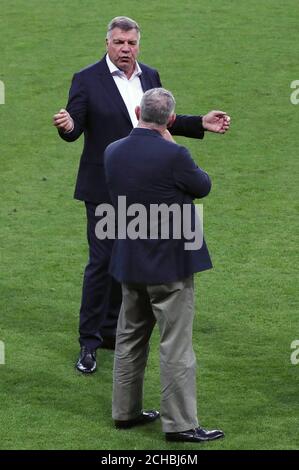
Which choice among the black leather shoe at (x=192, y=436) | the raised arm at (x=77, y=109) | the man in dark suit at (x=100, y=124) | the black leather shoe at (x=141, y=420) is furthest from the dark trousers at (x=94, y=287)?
the black leather shoe at (x=192, y=436)

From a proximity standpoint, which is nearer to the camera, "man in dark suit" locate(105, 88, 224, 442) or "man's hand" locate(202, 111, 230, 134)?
"man in dark suit" locate(105, 88, 224, 442)

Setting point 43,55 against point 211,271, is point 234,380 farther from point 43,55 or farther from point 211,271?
point 43,55

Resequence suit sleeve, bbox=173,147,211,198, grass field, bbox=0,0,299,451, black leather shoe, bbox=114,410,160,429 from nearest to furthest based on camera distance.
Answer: suit sleeve, bbox=173,147,211,198 → black leather shoe, bbox=114,410,160,429 → grass field, bbox=0,0,299,451

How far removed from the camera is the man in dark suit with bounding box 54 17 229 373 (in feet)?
25.0

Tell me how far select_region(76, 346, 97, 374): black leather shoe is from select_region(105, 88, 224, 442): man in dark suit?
104 cm

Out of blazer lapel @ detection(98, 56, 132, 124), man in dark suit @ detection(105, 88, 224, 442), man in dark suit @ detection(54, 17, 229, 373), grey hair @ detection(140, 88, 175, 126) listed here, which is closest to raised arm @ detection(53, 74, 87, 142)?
man in dark suit @ detection(54, 17, 229, 373)

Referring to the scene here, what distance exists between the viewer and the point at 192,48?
15.2m

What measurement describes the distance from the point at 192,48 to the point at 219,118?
800cm

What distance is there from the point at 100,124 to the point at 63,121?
1.55ft

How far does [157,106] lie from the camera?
251 inches

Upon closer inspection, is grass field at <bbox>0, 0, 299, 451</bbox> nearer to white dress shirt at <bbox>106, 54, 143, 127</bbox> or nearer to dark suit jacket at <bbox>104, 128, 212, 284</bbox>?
dark suit jacket at <bbox>104, 128, 212, 284</bbox>

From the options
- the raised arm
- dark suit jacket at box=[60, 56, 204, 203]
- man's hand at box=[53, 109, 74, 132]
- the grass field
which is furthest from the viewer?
dark suit jacket at box=[60, 56, 204, 203]

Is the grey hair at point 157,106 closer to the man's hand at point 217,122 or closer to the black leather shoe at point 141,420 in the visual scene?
the man's hand at point 217,122

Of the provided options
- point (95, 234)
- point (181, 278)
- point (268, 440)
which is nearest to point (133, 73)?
point (95, 234)
